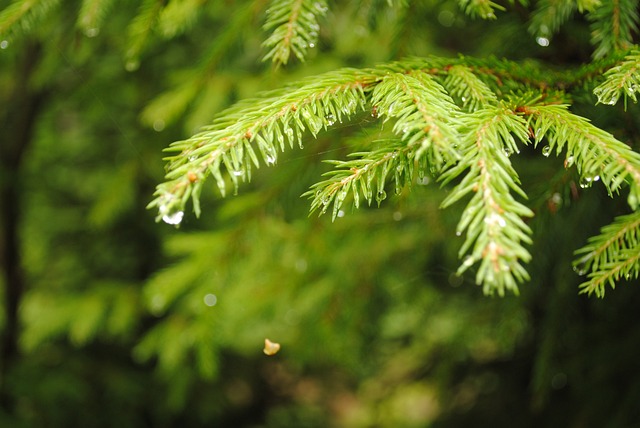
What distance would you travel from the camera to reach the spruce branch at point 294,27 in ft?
3.37

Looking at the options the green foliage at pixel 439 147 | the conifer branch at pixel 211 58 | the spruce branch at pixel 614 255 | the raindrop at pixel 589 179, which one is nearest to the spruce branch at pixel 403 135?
the green foliage at pixel 439 147

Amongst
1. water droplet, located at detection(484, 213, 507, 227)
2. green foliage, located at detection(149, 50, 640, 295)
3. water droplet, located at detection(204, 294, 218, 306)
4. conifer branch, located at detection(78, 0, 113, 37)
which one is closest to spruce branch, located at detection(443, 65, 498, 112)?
green foliage, located at detection(149, 50, 640, 295)

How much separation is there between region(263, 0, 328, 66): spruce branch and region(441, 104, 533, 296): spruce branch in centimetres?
42

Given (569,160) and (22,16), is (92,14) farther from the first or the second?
(569,160)

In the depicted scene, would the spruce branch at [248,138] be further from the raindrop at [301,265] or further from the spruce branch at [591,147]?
the raindrop at [301,265]

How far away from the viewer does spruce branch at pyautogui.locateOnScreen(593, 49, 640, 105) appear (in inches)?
31.4

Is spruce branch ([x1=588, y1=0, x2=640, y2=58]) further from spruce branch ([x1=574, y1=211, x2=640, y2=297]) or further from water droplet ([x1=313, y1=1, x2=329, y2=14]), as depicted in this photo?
water droplet ([x1=313, y1=1, x2=329, y2=14])

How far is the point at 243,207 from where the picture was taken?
1.71 m

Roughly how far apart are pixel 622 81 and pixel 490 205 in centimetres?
36

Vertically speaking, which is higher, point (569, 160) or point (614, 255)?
point (569, 160)

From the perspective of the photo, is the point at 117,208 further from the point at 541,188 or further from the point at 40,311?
the point at 541,188

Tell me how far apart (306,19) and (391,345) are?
2.53 meters

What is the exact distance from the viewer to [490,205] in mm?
668

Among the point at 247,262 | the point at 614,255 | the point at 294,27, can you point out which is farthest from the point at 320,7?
the point at 247,262
